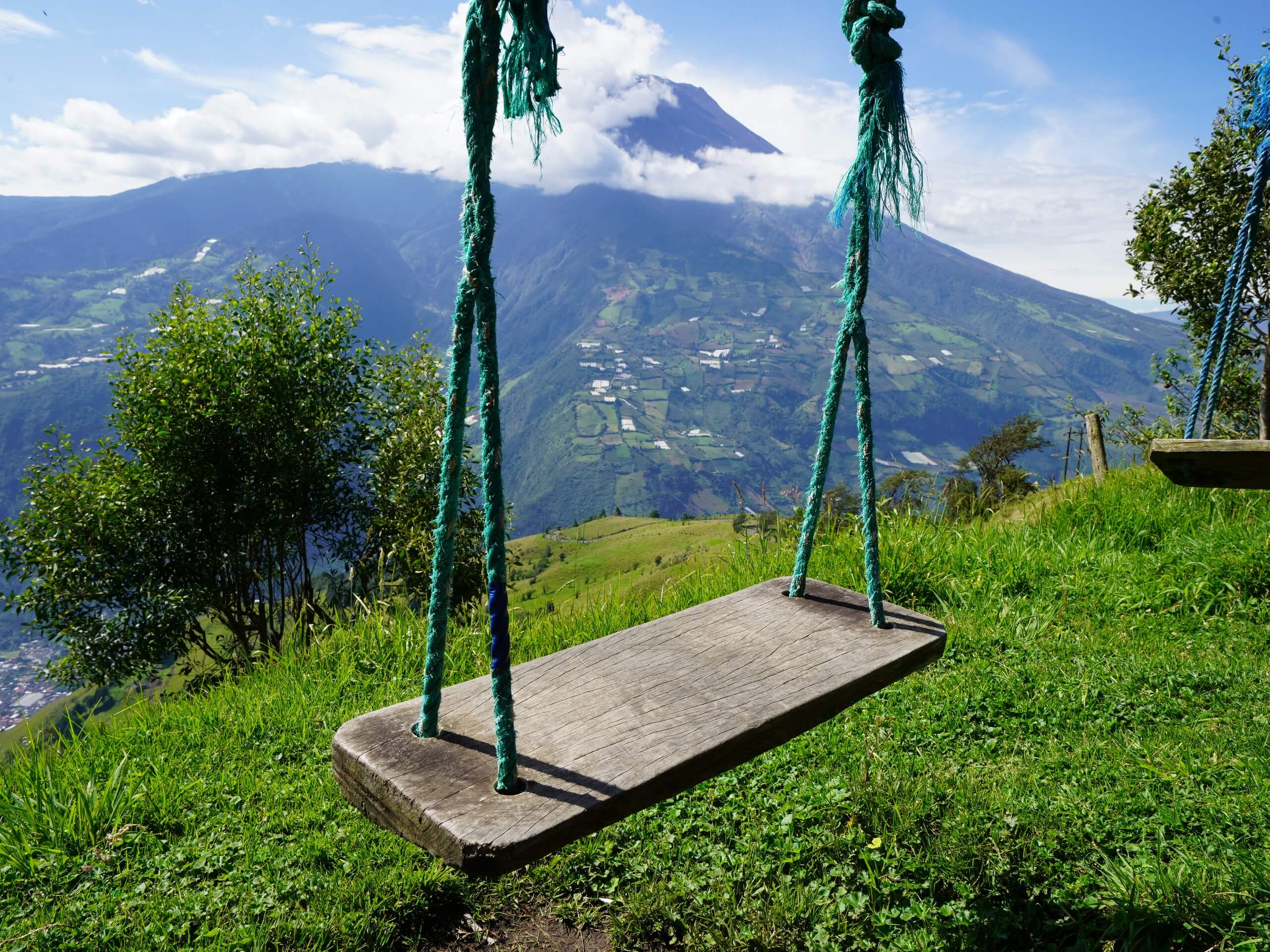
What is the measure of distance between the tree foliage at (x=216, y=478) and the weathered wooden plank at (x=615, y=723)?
30.4 feet

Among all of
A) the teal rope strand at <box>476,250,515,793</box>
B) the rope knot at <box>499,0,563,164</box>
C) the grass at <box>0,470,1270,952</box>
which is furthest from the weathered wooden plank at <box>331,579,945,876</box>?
the rope knot at <box>499,0,563,164</box>

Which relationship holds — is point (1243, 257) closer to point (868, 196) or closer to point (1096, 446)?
point (868, 196)

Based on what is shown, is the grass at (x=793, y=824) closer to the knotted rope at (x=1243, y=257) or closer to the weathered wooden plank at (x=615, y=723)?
the weathered wooden plank at (x=615, y=723)

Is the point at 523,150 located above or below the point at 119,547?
above

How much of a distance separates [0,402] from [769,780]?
234115 millimetres

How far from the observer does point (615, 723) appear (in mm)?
1637

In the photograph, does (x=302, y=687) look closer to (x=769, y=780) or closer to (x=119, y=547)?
(x=769, y=780)

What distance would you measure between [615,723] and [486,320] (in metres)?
0.88

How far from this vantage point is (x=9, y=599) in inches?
449

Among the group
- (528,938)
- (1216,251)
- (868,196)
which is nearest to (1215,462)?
(868,196)

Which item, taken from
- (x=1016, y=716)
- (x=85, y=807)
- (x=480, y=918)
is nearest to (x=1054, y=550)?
(x=1016, y=716)

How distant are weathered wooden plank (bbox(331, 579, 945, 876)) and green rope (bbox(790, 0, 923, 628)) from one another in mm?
311

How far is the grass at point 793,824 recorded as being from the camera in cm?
231

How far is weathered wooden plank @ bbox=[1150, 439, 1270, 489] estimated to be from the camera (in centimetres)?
201
